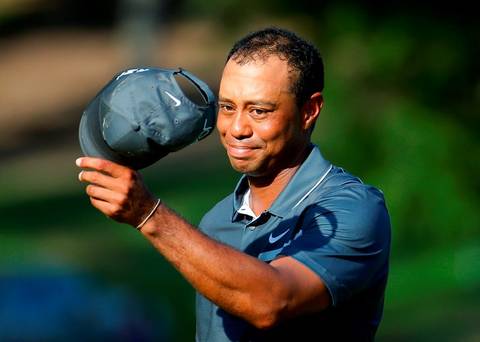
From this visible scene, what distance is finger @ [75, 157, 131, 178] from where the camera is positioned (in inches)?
147

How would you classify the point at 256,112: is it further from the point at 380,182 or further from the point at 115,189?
the point at 380,182

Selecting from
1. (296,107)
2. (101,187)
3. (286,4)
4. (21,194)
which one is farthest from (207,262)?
(21,194)

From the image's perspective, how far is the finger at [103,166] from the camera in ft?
12.3

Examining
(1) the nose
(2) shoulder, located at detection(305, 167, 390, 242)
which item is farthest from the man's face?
(2) shoulder, located at detection(305, 167, 390, 242)

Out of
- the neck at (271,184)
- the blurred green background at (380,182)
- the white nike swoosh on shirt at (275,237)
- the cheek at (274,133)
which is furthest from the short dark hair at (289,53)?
the blurred green background at (380,182)

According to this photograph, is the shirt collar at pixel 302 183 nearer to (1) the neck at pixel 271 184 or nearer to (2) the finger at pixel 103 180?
(1) the neck at pixel 271 184

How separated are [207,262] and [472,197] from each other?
28.3ft

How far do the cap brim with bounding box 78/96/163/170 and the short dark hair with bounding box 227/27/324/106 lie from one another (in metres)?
0.70

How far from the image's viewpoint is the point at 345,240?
→ 4.17m

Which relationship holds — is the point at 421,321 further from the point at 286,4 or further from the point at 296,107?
the point at 296,107

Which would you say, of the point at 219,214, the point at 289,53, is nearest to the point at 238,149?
the point at 289,53

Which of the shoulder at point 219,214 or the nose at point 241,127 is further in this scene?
the shoulder at point 219,214

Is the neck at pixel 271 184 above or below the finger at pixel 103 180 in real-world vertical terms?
below

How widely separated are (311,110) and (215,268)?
3.23ft
